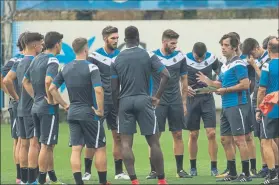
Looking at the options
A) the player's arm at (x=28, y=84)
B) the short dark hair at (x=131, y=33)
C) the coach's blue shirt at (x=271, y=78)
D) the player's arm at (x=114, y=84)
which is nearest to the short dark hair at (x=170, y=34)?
the short dark hair at (x=131, y=33)

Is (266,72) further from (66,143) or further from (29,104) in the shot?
(66,143)

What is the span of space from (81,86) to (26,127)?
1.84 m

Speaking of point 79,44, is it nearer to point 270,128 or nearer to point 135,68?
point 135,68

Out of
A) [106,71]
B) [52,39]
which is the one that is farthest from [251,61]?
[52,39]

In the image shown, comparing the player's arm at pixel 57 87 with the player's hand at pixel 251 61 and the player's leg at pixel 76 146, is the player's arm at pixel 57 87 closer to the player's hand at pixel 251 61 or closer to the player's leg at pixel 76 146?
the player's leg at pixel 76 146

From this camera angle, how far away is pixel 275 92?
46.5 ft

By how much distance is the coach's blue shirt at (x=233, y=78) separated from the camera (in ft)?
49.1

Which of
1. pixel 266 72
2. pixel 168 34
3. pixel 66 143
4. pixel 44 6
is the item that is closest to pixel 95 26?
pixel 44 6

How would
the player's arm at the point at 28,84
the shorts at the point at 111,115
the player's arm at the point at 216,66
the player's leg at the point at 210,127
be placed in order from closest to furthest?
1. the player's arm at the point at 28,84
2. the shorts at the point at 111,115
3. the player's leg at the point at 210,127
4. the player's arm at the point at 216,66

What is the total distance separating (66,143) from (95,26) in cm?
704

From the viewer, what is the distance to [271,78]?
1438 cm

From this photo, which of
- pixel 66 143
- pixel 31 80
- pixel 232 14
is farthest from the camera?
pixel 232 14

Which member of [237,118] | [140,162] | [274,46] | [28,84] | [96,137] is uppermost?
[274,46]

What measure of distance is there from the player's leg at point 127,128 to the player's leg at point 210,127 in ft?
8.72
